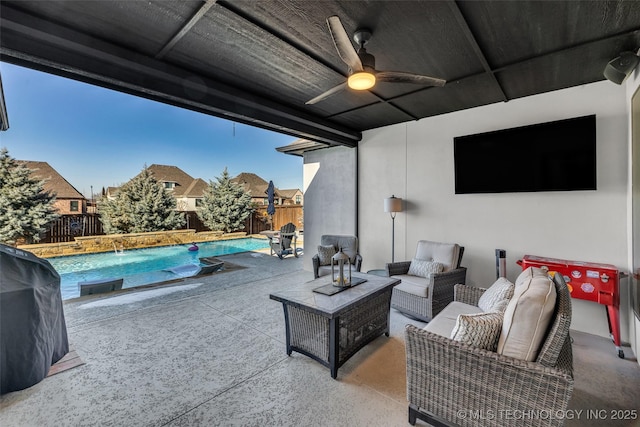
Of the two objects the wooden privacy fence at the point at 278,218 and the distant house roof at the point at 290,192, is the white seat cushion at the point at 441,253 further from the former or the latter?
the distant house roof at the point at 290,192

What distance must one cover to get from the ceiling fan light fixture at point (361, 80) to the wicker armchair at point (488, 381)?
197 centimetres

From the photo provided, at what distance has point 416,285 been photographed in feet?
10.6

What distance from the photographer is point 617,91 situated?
116 inches

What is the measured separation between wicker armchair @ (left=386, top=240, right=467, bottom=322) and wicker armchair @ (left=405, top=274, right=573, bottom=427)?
148 cm

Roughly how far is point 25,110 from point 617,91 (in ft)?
52.7

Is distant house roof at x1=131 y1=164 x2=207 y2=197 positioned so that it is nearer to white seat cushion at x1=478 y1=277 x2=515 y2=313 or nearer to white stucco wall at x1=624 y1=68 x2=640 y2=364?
white seat cushion at x1=478 y1=277 x2=515 y2=313

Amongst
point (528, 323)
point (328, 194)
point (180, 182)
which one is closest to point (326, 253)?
point (328, 194)

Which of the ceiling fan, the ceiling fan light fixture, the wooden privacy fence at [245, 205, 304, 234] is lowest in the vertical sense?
the wooden privacy fence at [245, 205, 304, 234]

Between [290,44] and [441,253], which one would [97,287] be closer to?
[290,44]

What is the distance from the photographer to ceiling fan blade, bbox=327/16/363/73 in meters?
1.73

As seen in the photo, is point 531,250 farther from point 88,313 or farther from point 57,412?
point 88,313

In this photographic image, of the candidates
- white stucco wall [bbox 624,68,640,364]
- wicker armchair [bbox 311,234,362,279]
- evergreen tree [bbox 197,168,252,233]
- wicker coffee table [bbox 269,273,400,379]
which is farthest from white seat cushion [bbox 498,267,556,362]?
evergreen tree [bbox 197,168,252,233]

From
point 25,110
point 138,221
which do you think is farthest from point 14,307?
point 25,110

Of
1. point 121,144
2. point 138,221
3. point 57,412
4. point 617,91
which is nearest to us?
point 57,412
